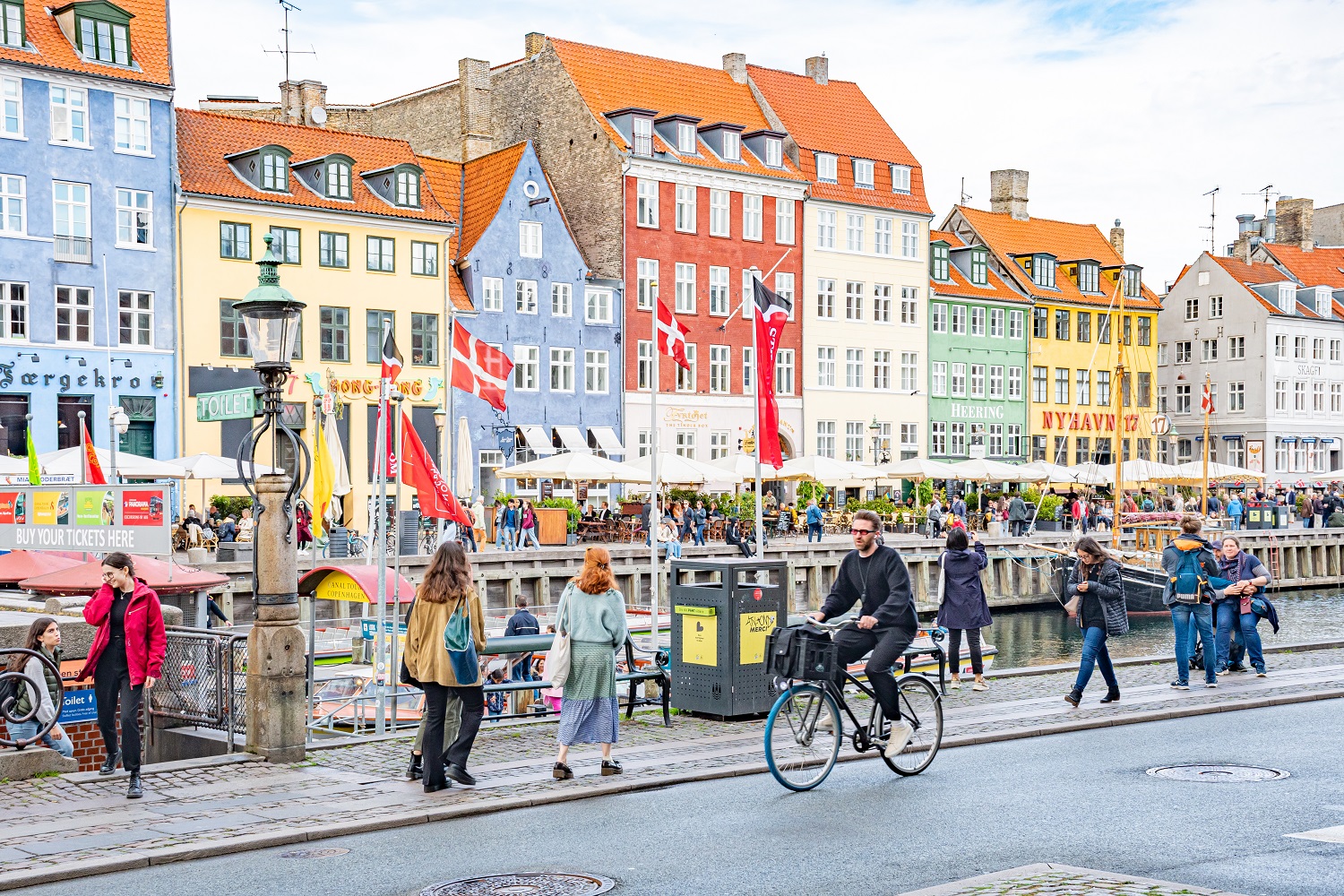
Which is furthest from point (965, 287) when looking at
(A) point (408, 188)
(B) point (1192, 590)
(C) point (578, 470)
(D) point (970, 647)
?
(D) point (970, 647)

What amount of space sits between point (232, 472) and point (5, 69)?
1347cm

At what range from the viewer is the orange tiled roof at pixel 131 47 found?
137 ft

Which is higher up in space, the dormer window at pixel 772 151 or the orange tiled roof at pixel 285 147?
the dormer window at pixel 772 151

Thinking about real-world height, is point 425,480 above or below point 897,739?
above

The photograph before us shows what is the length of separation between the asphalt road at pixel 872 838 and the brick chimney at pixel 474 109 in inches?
1881

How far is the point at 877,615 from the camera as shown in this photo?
449 inches

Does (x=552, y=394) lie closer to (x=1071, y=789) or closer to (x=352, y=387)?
(x=352, y=387)

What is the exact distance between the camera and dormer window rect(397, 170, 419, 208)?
161 ft

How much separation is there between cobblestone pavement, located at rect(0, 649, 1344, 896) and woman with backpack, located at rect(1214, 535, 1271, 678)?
1.76m

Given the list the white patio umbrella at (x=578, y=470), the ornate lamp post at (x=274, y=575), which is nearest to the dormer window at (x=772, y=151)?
the white patio umbrella at (x=578, y=470)

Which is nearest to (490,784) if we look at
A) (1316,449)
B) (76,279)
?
(76,279)

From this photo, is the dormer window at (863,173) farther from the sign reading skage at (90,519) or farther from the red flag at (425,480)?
the sign reading skage at (90,519)

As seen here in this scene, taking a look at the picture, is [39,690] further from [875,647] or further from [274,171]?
[274,171]

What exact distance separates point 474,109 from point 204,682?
46.7 m
